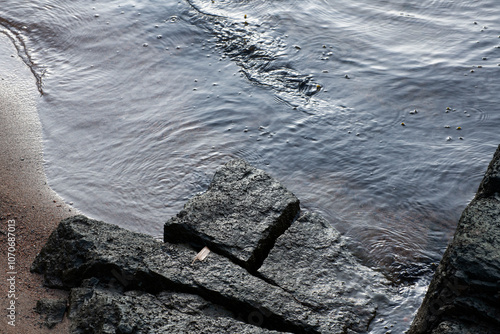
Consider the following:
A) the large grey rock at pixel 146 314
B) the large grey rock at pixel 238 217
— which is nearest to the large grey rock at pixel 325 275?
the large grey rock at pixel 238 217

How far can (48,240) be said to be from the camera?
4.18 metres

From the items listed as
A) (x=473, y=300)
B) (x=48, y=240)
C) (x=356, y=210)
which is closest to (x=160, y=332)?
(x=48, y=240)

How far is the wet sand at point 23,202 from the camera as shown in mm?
3857

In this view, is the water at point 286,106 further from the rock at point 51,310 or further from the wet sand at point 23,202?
the rock at point 51,310

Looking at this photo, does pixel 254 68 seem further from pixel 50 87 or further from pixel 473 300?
pixel 473 300

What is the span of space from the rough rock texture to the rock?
246 cm

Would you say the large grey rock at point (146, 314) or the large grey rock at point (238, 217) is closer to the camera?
the large grey rock at point (146, 314)

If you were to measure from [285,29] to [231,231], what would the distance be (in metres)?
4.93

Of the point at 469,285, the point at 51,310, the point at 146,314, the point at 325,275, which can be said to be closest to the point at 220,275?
the point at 146,314

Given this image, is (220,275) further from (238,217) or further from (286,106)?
(286,106)

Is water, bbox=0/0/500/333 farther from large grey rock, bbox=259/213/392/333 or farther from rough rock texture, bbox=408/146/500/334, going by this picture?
rough rock texture, bbox=408/146/500/334

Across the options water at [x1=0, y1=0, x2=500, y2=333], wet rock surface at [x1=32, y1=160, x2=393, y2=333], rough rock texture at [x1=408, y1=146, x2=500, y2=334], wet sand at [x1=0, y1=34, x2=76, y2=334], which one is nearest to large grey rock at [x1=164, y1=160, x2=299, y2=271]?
wet rock surface at [x1=32, y1=160, x2=393, y2=333]

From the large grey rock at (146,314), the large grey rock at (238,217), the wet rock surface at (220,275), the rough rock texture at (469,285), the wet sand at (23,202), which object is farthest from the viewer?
the large grey rock at (238,217)

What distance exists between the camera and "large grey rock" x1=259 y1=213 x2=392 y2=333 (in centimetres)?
374
